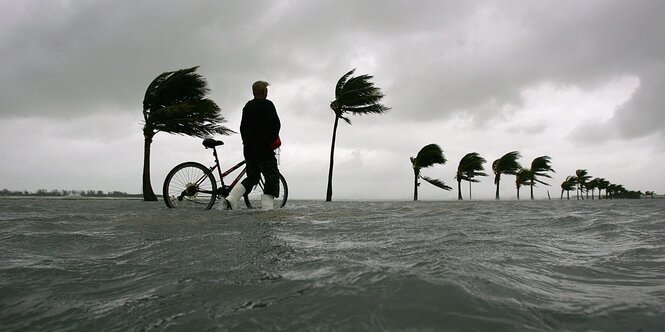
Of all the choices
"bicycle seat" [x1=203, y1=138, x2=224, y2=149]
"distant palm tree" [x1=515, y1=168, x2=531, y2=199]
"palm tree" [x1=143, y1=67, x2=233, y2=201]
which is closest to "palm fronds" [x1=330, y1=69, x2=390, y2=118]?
"palm tree" [x1=143, y1=67, x2=233, y2=201]

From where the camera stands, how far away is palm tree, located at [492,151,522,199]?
102ft

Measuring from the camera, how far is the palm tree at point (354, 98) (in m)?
17.0

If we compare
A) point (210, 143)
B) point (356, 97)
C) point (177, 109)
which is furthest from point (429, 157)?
point (210, 143)

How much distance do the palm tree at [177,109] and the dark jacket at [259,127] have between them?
7.40 metres

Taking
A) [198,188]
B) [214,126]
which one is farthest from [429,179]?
[198,188]

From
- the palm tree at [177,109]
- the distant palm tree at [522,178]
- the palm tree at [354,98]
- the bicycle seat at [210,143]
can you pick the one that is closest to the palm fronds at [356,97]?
the palm tree at [354,98]

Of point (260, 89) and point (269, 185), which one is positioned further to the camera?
point (260, 89)

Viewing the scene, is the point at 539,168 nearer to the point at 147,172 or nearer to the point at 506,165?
the point at 506,165

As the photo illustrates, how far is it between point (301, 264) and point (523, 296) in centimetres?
96

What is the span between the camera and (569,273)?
1.74m

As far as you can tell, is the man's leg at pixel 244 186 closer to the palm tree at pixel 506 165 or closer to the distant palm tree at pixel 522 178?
the palm tree at pixel 506 165

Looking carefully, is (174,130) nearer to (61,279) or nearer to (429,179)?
(61,279)

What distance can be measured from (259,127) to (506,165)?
30658 millimetres

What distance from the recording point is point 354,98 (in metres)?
17.1
